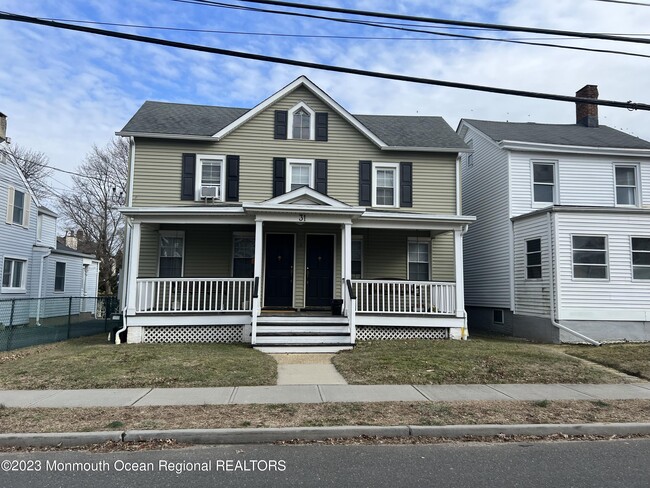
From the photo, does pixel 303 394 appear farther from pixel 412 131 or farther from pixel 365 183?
pixel 412 131

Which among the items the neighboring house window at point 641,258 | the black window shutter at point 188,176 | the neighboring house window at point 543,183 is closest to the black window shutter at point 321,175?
the black window shutter at point 188,176

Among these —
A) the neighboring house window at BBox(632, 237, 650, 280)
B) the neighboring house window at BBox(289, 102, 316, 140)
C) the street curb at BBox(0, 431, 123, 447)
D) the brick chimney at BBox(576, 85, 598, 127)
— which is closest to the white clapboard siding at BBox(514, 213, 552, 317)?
the neighboring house window at BBox(632, 237, 650, 280)

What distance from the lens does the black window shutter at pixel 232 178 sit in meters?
15.2

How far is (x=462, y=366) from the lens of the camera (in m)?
9.38

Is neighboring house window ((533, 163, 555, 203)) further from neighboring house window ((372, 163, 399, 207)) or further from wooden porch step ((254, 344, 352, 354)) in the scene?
wooden porch step ((254, 344, 352, 354))

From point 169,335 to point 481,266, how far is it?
1224 centimetres

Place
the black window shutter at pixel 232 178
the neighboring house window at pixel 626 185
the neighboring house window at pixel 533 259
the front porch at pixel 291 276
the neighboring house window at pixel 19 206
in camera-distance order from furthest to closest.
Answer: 1. the neighboring house window at pixel 19 206
2. the neighboring house window at pixel 626 185
3. the black window shutter at pixel 232 178
4. the neighboring house window at pixel 533 259
5. the front porch at pixel 291 276

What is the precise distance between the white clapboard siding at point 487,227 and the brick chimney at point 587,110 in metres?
5.00

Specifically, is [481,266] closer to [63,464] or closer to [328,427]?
[328,427]

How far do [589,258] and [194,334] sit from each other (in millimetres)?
11849

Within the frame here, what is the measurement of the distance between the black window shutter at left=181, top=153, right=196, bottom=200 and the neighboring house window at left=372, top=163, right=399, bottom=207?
610 centimetres

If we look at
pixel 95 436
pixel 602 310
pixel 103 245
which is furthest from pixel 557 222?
pixel 103 245

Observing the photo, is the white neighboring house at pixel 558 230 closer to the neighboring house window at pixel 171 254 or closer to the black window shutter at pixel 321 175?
the black window shutter at pixel 321 175

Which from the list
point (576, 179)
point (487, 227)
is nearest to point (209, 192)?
point (487, 227)
